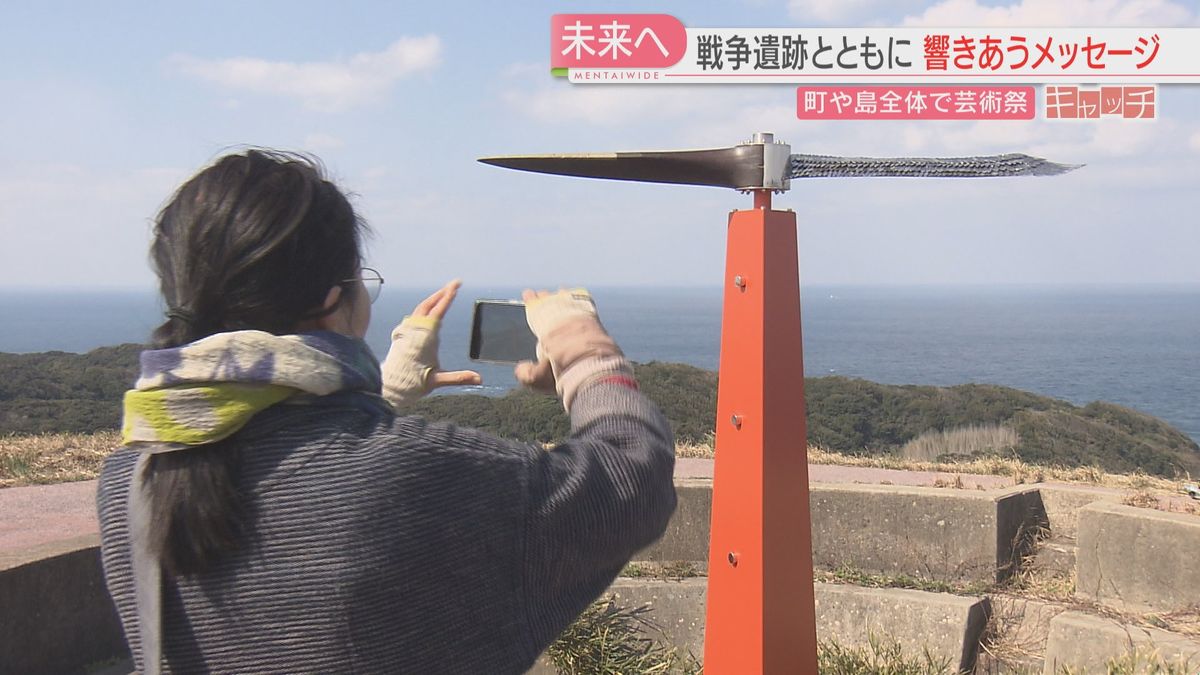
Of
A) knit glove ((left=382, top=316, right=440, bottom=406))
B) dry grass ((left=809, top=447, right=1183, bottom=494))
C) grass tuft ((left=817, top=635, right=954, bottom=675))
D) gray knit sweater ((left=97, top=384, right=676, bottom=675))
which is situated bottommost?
grass tuft ((left=817, top=635, right=954, bottom=675))

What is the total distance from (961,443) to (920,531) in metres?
5.47

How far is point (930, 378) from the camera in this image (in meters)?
48.2

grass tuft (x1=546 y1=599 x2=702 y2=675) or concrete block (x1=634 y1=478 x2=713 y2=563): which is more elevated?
concrete block (x1=634 y1=478 x2=713 y2=563)

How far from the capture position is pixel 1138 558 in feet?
17.2

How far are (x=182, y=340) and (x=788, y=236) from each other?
2881mm

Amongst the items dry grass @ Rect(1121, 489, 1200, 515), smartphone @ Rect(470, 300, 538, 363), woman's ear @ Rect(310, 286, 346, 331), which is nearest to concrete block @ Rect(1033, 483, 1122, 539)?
dry grass @ Rect(1121, 489, 1200, 515)

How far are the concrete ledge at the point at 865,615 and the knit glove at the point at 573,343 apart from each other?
4.13 meters

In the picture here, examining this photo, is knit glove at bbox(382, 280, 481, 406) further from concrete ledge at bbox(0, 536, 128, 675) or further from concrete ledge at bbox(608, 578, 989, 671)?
concrete ledge at bbox(608, 578, 989, 671)

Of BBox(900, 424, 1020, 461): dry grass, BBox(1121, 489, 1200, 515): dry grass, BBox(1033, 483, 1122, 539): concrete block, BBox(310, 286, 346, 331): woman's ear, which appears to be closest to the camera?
BBox(310, 286, 346, 331): woman's ear

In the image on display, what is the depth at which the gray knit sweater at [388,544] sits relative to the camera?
1.29 m

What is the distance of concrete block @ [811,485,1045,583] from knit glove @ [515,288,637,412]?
4.63 meters

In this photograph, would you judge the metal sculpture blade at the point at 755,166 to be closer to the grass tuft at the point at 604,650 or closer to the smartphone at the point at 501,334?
the grass tuft at the point at 604,650

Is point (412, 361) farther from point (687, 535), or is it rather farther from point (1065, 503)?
point (1065, 503)

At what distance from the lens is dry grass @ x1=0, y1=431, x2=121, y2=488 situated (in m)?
7.06
